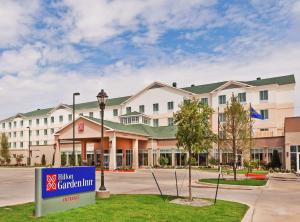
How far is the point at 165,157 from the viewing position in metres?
59.5

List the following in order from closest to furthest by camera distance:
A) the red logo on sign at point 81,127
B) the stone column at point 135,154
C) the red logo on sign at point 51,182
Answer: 1. the red logo on sign at point 51,182
2. the red logo on sign at point 81,127
3. the stone column at point 135,154

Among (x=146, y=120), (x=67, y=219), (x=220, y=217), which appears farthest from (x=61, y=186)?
(x=146, y=120)

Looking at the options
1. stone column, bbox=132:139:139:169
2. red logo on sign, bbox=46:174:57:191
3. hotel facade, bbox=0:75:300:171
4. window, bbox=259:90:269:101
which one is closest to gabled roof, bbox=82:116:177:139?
hotel facade, bbox=0:75:300:171

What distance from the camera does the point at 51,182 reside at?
12.4 meters

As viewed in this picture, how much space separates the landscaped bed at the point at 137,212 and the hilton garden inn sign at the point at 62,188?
1.15 ft

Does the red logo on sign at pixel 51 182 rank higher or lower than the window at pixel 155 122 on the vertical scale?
lower

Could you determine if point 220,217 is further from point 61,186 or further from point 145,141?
point 145,141

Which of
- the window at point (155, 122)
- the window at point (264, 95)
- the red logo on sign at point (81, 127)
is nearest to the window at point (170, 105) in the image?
the window at point (155, 122)

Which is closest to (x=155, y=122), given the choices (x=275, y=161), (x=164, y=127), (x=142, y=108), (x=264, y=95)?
(x=142, y=108)

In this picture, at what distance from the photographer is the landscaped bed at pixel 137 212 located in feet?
38.2

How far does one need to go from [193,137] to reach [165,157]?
4381 cm

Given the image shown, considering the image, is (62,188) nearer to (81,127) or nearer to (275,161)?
(81,127)

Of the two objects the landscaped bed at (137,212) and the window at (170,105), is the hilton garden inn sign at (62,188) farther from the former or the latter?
the window at (170,105)

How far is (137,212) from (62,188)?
2.80 meters
